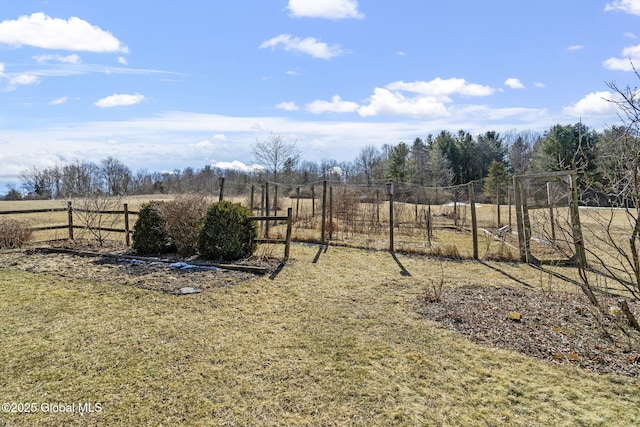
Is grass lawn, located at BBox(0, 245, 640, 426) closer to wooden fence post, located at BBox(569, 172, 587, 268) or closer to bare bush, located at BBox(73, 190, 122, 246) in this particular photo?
wooden fence post, located at BBox(569, 172, 587, 268)

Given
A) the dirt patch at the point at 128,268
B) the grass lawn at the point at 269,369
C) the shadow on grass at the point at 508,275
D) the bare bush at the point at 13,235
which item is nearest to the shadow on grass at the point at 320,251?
the dirt patch at the point at 128,268

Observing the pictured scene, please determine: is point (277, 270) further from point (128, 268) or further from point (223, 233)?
point (128, 268)

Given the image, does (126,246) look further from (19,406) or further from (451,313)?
(451,313)

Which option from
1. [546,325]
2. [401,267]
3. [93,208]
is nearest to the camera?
[546,325]

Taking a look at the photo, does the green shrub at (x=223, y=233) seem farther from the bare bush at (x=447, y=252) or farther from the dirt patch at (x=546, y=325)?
the bare bush at (x=447, y=252)

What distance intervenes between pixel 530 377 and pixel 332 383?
5.58 feet

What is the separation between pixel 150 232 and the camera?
27.2 feet

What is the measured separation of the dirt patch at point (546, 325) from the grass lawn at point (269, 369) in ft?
0.74

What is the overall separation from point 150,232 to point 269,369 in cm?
594

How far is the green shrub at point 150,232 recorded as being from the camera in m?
8.30

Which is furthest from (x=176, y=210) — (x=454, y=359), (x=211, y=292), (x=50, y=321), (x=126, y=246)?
(x=454, y=359)

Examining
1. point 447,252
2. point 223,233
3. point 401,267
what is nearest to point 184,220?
point 223,233

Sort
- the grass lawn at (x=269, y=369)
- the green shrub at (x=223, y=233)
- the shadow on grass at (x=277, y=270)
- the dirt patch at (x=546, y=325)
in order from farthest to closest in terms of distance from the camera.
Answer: the green shrub at (x=223, y=233) < the shadow on grass at (x=277, y=270) < the dirt patch at (x=546, y=325) < the grass lawn at (x=269, y=369)

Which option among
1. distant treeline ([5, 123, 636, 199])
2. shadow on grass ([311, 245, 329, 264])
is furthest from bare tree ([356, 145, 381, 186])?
shadow on grass ([311, 245, 329, 264])
